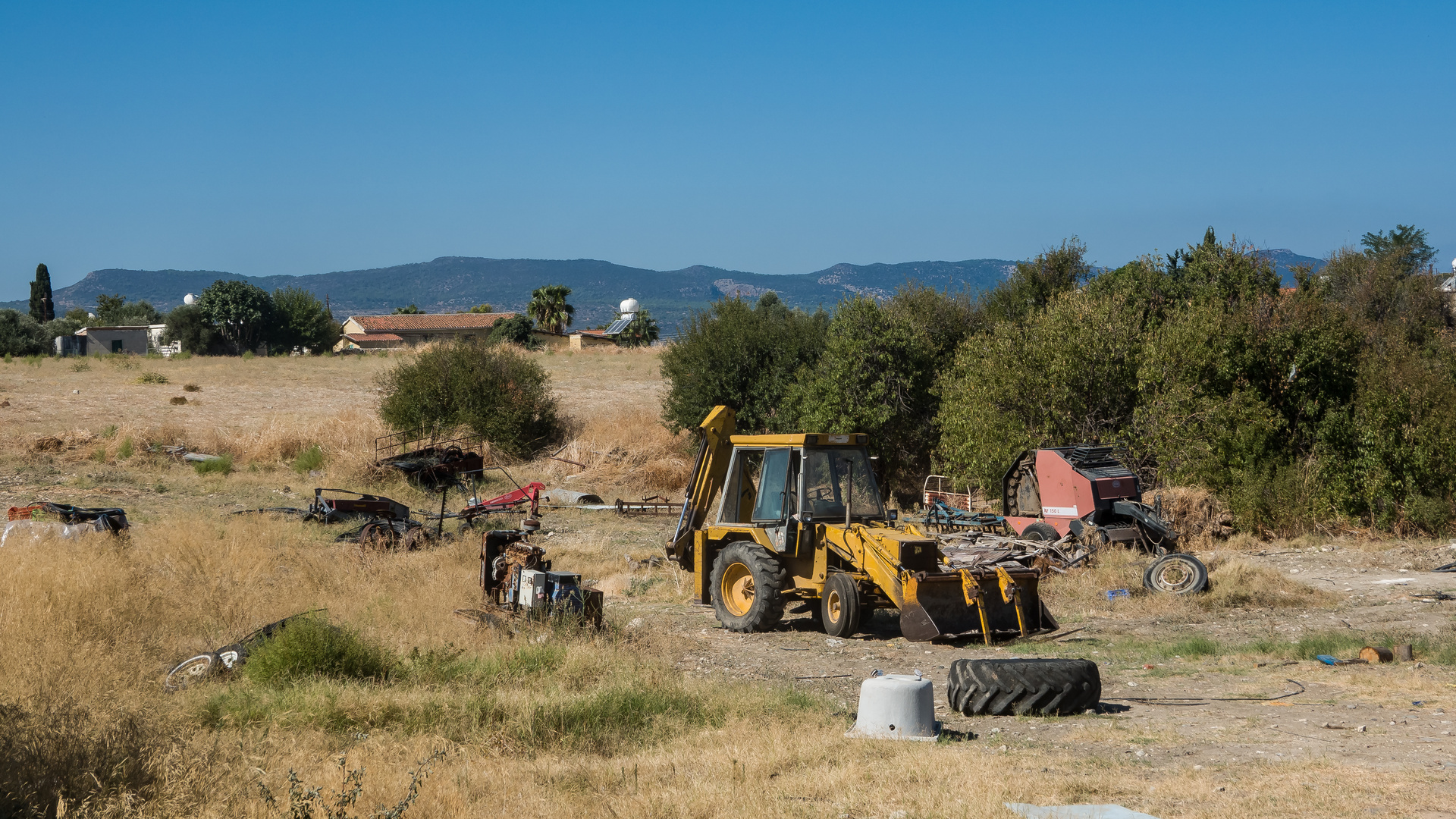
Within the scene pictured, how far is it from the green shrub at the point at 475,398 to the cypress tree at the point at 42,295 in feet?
271

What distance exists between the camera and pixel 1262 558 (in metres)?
18.7

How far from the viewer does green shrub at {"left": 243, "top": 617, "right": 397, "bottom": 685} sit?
8.99 metres

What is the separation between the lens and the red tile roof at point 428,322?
102 m

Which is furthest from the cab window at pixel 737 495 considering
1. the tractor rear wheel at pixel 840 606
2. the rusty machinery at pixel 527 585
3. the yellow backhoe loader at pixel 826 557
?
the rusty machinery at pixel 527 585

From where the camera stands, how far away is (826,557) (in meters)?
12.5

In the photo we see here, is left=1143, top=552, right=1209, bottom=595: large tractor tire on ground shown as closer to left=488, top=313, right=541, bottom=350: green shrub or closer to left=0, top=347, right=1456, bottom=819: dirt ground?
left=0, top=347, right=1456, bottom=819: dirt ground

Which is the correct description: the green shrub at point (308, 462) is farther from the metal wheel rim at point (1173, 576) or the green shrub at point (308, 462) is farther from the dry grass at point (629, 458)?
the metal wheel rim at point (1173, 576)

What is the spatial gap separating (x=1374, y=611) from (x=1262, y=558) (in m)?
4.83

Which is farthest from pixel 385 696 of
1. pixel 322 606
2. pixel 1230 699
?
pixel 1230 699

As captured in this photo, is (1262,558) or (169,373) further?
(169,373)

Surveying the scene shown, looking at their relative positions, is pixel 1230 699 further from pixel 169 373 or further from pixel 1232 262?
pixel 169 373

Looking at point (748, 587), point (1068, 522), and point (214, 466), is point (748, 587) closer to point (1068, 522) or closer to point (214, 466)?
point (1068, 522)

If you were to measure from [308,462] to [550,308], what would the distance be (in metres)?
62.8

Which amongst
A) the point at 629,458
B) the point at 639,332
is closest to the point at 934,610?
the point at 629,458
